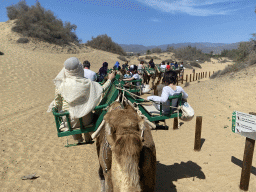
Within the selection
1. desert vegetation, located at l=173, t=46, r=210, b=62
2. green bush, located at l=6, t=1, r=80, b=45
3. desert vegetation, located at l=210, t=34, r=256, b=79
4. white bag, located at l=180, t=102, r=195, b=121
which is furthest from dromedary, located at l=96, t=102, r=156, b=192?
desert vegetation, located at l=173, t=46, r=210, b=62

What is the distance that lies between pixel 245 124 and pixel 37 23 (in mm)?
31860

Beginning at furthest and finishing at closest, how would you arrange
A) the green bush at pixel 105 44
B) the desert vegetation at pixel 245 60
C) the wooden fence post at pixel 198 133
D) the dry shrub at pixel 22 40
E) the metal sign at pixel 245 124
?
the green bush at pixel 105 44 → the dry shrub at pixel 22 40 → the desert vegetation at pixel 245 60 → the wooden fence post at pixel 198 133 → the metal sign at pixel 245 124

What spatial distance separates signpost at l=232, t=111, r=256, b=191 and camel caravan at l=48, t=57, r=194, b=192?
1150mm

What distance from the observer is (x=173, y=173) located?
457 cm

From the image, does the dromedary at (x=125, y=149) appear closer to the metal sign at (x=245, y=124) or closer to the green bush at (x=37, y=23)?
the metal sign at (x=245, y=124)

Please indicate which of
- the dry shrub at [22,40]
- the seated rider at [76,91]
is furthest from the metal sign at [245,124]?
the dry shrub at [22,40]

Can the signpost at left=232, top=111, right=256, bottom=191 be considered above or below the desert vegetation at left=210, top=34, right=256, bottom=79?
below

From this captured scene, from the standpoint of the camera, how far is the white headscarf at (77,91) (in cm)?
263

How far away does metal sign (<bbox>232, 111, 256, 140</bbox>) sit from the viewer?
128 inches

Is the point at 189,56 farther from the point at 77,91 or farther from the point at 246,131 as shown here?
the point at 77,91

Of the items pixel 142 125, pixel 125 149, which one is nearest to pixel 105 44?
pixel 142 125

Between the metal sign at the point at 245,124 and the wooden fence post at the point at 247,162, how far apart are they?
0.79 feet

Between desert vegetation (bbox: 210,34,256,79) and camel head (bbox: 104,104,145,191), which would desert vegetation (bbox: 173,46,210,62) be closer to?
desert vegetation (bbox: 210,34,256,79)

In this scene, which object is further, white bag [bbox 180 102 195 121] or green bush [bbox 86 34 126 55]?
green bush [bbox 86 34 126 55]
